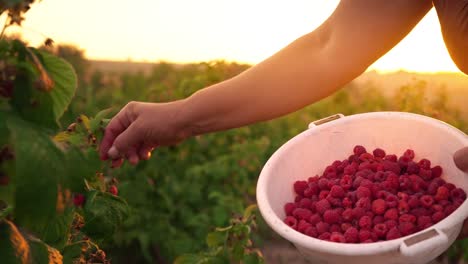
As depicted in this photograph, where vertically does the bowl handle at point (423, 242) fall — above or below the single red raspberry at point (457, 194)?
above

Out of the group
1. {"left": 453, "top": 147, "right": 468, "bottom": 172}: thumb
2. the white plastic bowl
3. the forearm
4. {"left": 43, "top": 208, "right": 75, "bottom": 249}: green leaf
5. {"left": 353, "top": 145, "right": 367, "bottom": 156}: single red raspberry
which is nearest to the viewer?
{"left": 43, "top": 208, "right": 75, "bottom": 249}: green leaf

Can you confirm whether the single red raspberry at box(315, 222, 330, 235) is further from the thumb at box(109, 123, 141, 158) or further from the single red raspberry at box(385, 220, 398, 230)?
the thumb at box(109, 123, 141, 158)

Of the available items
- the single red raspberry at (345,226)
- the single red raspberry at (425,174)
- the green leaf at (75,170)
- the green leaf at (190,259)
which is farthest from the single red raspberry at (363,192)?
the green leaf at (75,170)

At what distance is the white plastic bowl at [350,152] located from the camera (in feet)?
6.55

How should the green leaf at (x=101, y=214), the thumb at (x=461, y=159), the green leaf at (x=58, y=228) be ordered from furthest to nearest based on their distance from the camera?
1. the thumb at (x=461, y=159)
2. the green leaf at (x=101, y=214)
3. the green leaf at (x=58, y=228)

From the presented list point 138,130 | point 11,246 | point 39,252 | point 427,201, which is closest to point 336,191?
point 427,201

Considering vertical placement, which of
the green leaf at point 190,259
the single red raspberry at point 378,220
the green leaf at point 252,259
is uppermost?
the single red raspberry at point 378,220

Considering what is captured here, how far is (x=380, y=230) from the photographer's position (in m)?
2.13

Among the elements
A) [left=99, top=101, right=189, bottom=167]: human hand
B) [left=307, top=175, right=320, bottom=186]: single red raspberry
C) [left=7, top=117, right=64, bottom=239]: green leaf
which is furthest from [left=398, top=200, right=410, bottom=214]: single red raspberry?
[left=7, top=117, right=64, bottom=239]: green leaf

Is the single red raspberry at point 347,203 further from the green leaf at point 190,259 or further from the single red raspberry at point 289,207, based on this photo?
the green leaf at point 190,259

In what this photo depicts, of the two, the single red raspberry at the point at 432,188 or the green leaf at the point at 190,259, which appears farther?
the green leaf at the point at 190,259

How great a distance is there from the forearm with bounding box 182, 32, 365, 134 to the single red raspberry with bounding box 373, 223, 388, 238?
45 cm

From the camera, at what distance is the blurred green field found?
157 inches

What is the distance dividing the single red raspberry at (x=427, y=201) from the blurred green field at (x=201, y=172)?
5.05ft
